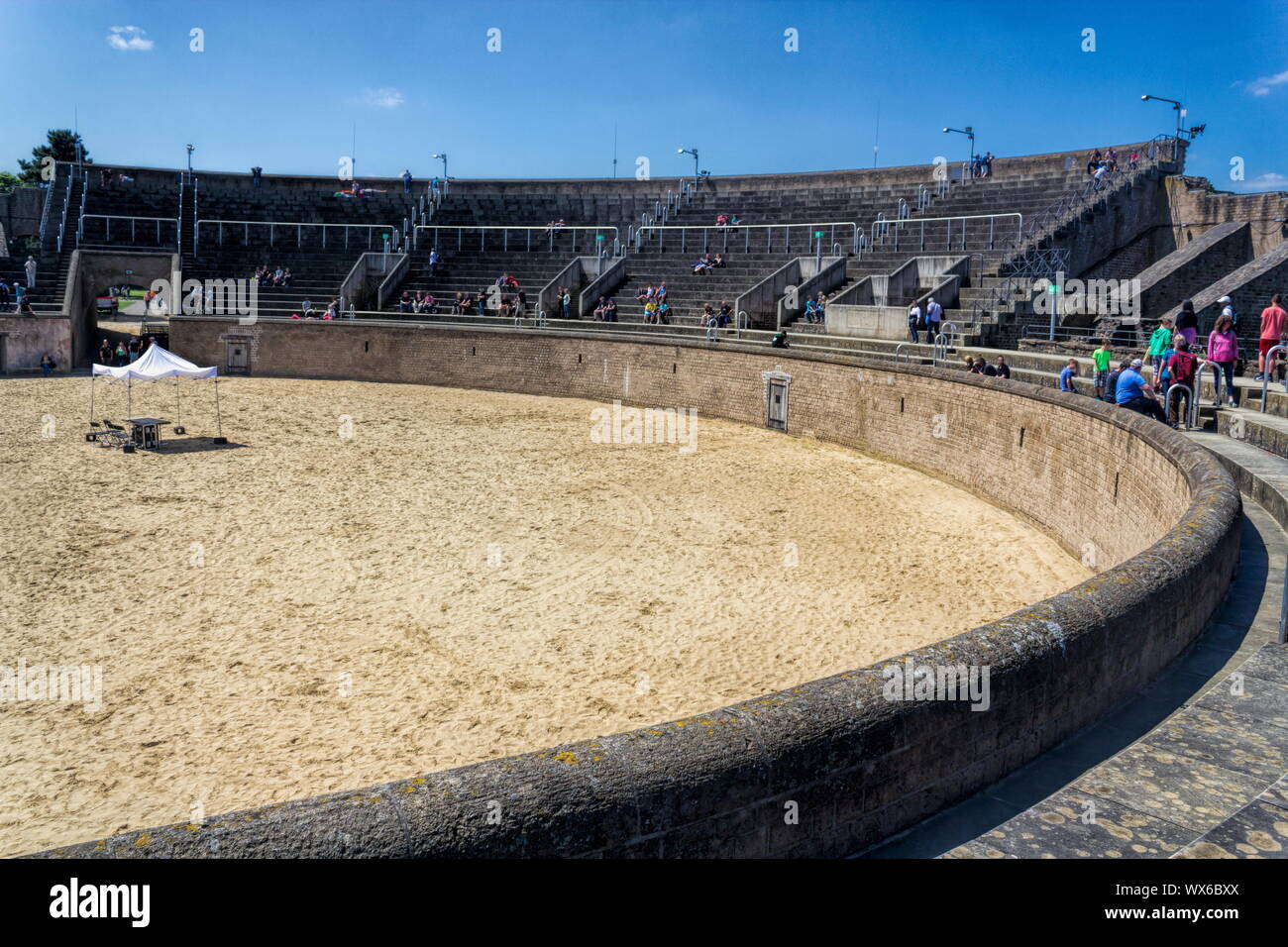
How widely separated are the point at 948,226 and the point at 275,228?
26.7m

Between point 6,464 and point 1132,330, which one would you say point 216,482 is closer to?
point 6,464

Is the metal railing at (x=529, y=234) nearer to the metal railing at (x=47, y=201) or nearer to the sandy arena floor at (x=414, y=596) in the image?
the metal railing at (x=47, y=201)

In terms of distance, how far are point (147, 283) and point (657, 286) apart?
775 inches

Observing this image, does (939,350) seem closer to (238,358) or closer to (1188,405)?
(1188,405)

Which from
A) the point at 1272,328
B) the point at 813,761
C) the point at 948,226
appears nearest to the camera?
the point at 813,761

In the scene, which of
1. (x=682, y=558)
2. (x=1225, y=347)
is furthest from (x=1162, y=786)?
(x=1225, y=347)

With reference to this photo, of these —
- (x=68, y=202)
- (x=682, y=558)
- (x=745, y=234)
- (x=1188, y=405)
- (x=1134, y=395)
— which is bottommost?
(x=682, y=558)

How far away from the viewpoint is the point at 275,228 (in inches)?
1597

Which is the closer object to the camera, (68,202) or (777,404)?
(777,404)

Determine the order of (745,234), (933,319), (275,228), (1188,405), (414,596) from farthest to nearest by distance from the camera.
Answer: (275,228)
(745,234)
(933,319)
(1188,405)
(414,596)

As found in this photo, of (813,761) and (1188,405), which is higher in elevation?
(1188,405)

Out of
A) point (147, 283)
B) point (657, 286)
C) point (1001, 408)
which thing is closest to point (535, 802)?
point (1001, 408)

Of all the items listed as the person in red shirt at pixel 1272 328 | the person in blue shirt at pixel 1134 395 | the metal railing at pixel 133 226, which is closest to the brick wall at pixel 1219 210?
the person in red shirt at pixel 1272 328

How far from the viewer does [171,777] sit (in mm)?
7336
